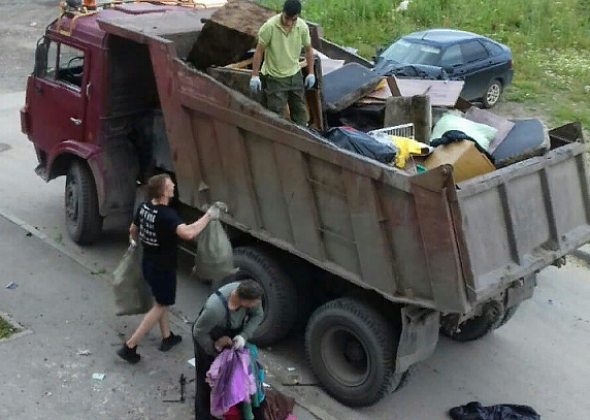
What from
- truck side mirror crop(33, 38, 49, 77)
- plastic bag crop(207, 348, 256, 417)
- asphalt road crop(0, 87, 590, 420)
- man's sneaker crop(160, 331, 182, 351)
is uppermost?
truck side mirror crop(33, 38, 49, 77)

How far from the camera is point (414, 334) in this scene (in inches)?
225

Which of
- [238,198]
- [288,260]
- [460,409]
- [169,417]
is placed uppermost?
[238,198]

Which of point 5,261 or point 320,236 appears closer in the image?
point 320,236

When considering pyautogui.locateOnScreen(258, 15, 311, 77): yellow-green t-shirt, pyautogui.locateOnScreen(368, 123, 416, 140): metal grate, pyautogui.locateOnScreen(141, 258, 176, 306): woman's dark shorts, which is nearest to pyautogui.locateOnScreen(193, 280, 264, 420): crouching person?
pyautogui.locateOnScreen(141, 258, 176, 306): woman's dark shorts

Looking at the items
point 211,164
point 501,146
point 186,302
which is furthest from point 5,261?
point 501,146

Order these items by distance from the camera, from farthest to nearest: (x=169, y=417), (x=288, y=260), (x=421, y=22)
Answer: (x=421, y=22) < (x=288, y=260) < (x=169, y=417)

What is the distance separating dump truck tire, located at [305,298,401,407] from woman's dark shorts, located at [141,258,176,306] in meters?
1.13

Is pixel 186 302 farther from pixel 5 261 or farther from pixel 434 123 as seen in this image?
pixel 434 123

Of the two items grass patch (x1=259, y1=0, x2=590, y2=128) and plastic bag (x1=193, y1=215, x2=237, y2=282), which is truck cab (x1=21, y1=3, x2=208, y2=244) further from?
grass patch (x1=259, y1=0, x2=590, y2=128)

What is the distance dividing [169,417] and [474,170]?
292 centimetres

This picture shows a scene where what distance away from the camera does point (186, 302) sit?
7691 mm

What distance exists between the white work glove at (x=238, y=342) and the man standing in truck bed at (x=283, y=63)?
2.31 m

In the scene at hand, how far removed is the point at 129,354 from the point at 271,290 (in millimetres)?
1252

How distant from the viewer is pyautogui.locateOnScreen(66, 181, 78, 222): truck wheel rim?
27.7 feet
